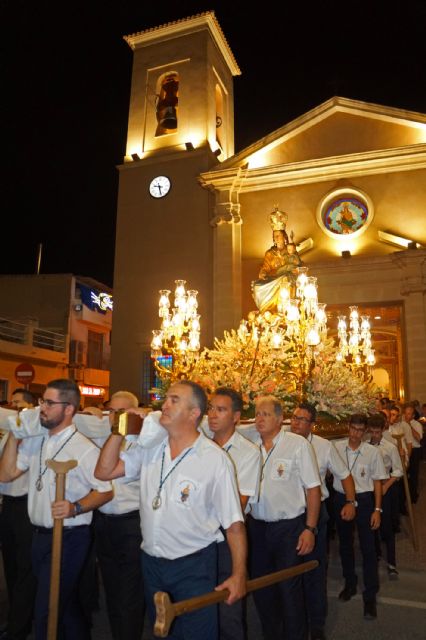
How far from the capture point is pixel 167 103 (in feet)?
69.5

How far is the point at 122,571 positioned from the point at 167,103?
780 inches

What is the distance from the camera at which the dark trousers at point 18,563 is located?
13.7 feet

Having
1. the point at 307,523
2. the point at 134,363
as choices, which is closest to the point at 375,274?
the point at 134,363

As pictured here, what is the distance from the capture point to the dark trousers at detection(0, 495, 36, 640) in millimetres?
4184

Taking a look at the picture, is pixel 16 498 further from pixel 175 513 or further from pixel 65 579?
pixel 175 513

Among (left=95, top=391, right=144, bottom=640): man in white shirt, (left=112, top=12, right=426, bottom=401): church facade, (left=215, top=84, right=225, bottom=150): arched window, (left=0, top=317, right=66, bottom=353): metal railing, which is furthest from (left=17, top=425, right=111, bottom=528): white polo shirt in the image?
(left=0, top=317, right=66, bottom=353): metal railing

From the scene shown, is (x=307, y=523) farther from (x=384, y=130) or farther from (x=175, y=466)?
(x=384, y=130)

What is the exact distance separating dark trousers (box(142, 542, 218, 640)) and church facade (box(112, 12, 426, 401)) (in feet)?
45.6

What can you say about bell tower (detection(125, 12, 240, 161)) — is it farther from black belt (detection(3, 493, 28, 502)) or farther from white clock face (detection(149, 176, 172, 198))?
black belt (detection(3, 493, 28, 502))

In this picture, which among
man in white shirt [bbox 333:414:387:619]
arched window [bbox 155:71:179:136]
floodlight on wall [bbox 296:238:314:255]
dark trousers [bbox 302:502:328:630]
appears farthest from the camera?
arched window [bbox 155:71:179:136]

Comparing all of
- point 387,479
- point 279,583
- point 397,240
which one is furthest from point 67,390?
point 397,240

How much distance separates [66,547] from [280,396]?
207 inches

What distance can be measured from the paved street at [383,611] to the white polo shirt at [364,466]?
1110mm

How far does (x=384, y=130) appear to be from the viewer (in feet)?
60.6
